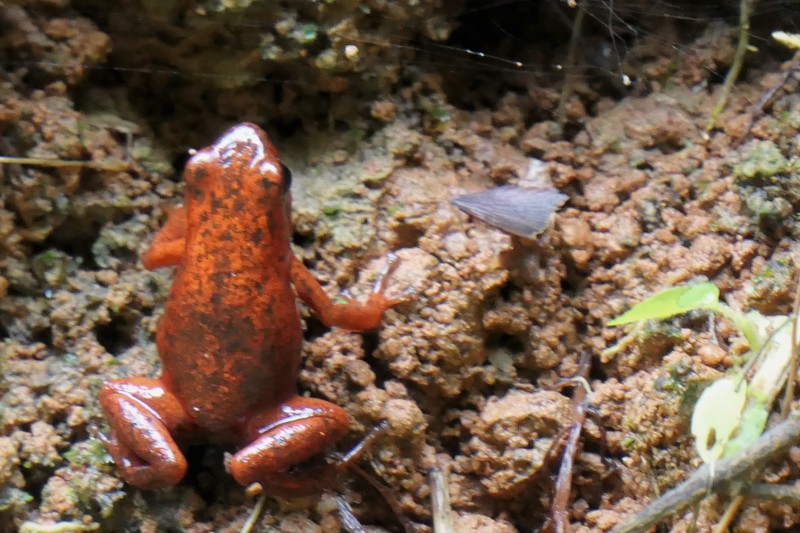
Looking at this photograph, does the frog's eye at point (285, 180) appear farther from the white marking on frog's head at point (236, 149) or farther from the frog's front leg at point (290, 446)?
the frog's front leg at point (290, 446)

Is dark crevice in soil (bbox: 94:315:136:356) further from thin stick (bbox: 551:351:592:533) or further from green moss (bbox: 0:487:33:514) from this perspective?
thin stick (bbox: 551:351:592:533)

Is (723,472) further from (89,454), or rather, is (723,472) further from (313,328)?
(89,454)

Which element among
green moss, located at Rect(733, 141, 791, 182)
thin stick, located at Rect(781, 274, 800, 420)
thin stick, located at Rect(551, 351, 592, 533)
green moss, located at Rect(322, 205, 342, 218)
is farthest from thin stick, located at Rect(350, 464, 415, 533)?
green moss, located at Rect(733, 141, 791, 182)

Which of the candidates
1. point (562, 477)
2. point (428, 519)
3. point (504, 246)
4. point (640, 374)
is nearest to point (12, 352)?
point (428, 519)

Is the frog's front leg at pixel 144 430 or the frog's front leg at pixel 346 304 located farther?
the frog's front leg at pixel 346 304

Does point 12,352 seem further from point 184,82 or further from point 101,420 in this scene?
point 184,82

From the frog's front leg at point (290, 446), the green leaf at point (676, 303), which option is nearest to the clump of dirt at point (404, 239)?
the frog's front leg at point (290, 446)

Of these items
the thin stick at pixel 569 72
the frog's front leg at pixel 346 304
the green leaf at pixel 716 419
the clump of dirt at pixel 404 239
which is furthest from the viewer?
the thin stick at pixel 569 72
